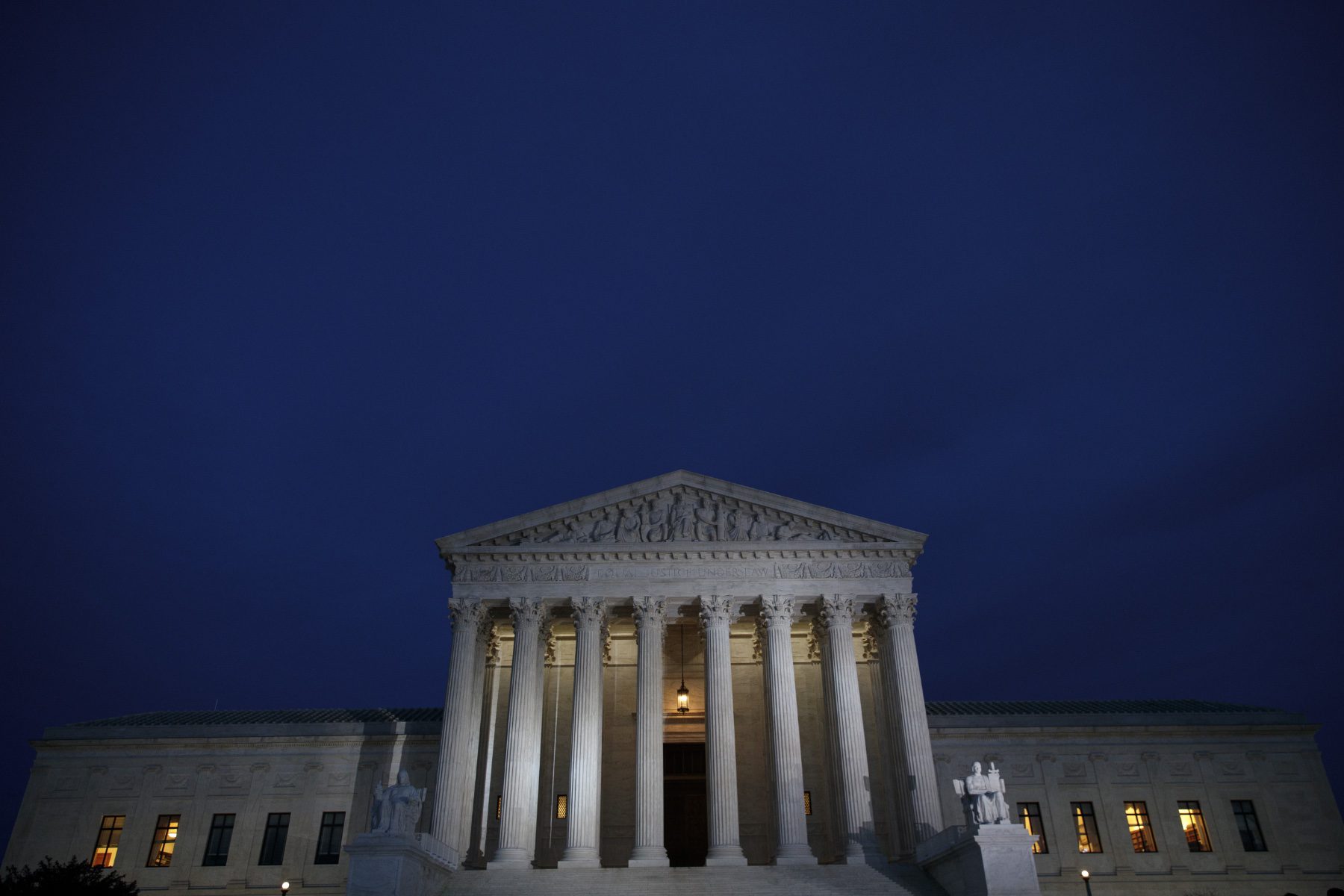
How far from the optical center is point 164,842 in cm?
4181

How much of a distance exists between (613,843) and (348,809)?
12.9 meters

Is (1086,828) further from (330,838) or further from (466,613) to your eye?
(330,838)

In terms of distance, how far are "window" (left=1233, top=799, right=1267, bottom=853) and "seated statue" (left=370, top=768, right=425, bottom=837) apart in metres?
37.5

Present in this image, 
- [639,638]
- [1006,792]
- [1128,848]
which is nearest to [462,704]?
[639,638]

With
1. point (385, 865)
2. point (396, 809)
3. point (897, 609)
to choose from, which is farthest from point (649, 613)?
point (385, 865)

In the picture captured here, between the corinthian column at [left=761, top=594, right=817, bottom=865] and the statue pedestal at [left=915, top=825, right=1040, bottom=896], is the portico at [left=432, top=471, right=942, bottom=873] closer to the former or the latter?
the corinthian column at [left=761, top=594, right=817, bottom=865]

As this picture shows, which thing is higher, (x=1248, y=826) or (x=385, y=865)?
(x=1248, y=826)

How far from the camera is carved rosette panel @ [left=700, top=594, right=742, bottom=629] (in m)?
38.4

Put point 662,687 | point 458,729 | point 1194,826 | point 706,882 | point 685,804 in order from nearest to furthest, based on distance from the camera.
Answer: point 706,882 → point 458,729 → point 662,687 → point 1194,826 → point 685,804

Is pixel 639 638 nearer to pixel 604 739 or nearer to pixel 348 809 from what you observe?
pixel 604 739

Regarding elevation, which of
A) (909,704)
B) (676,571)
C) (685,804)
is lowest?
(685,804)

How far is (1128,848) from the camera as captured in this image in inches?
1615

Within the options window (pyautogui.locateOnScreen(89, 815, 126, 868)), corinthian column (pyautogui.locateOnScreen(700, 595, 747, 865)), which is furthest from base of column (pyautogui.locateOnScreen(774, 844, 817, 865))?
window (pyautogui.locateOnScreen(89, 815, 126, 868))

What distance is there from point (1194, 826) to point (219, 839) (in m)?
45.7
